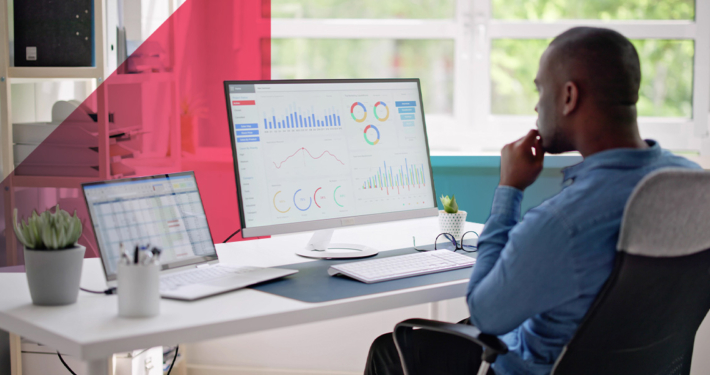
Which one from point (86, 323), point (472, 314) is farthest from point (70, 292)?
point (472, 314)

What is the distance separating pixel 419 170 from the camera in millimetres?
1776

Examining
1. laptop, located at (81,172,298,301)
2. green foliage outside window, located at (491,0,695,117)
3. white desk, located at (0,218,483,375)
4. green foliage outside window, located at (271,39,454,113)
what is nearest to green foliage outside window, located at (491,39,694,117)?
green foliage outside window, located at (491,0,695,117)

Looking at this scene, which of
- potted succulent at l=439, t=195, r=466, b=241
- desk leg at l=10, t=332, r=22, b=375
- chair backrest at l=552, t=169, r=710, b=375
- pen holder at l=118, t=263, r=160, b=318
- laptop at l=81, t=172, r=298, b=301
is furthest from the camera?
desk leg at l=10, t=332, r=22, b=375

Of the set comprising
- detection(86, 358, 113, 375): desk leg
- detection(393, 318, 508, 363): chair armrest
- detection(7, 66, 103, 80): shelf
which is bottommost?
detection(86, 358, 113, 375): desk leg

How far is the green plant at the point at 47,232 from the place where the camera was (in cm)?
114

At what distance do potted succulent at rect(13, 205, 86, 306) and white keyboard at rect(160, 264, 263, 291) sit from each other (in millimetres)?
174

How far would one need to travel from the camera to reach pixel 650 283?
0.99 m

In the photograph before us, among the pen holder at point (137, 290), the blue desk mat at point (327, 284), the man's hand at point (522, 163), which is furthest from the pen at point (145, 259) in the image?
the man's hand at point (522, 163)

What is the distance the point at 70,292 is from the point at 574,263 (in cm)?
91

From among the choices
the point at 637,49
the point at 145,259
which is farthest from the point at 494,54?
the point at 145,259

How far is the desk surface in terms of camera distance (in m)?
1.02

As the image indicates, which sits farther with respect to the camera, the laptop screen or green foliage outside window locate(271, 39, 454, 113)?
green foliage outside window locate(271, 39, 454, 113)

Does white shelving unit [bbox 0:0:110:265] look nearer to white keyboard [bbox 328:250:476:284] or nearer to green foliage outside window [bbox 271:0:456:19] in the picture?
green foliage outside window [bbox 271:0:456:19]

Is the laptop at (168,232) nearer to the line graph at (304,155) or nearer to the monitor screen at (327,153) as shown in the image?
the monitor screen at (327,153)
